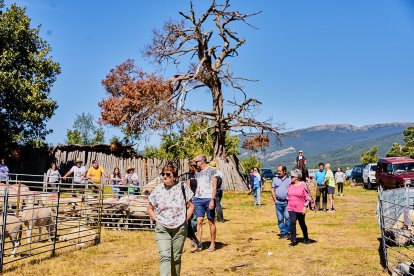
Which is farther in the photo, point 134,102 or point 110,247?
point 134,102

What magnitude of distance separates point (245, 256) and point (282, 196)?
7.90 ft

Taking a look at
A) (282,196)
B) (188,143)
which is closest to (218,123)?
(188,143)

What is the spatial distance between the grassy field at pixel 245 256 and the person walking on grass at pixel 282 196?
45 centimetres

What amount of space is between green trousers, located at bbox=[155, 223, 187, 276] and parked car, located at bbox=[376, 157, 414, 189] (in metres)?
19.1

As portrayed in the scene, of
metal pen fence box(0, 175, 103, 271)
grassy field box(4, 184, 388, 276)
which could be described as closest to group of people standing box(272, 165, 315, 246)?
grassy field box(4, 184, 388, 276)

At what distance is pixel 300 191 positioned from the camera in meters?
10.0

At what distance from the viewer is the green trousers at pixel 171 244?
6.21 meters

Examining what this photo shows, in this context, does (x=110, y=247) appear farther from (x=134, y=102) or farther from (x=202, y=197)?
(x=134, y=102)

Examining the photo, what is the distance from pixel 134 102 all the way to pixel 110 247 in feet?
85.9

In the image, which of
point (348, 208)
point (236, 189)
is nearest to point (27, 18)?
point (236, 189)

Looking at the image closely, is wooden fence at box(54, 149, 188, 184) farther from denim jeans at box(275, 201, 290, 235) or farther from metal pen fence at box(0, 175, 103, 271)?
denim jeans at box(275, 201, 290, 235)

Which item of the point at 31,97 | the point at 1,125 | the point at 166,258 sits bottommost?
the point at 166,258

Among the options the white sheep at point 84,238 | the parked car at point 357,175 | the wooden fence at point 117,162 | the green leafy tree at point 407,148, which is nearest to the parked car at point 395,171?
the wooden fence at point 117,162

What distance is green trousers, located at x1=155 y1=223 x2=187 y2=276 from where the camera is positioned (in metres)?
6.21
